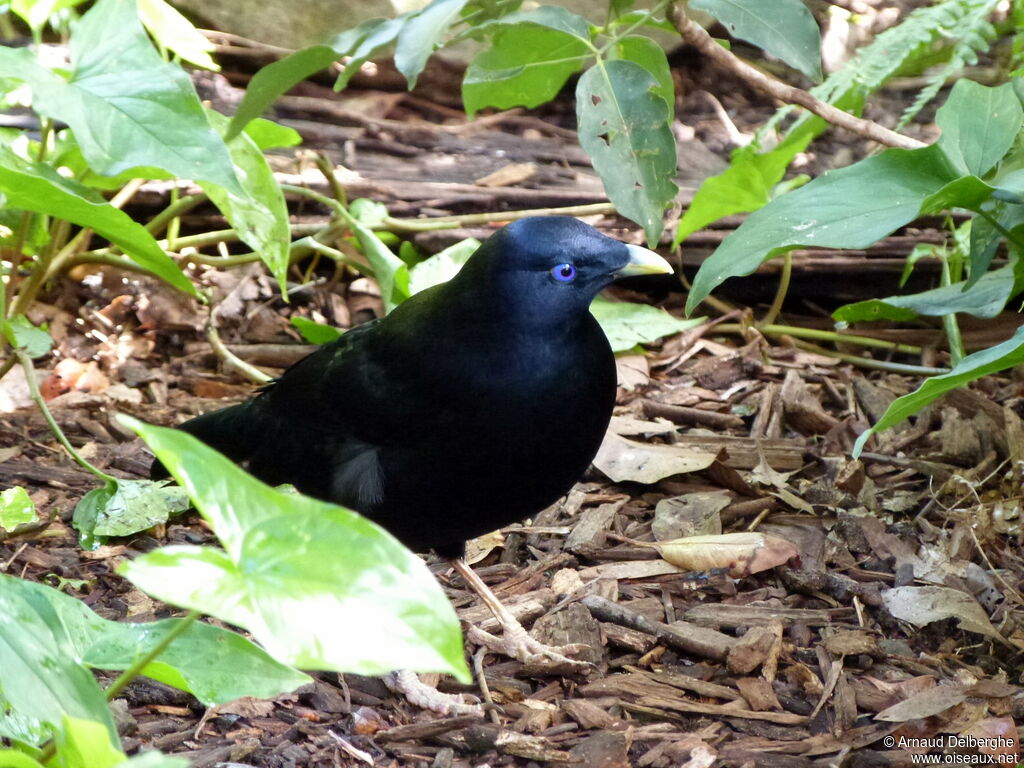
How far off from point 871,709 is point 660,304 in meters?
2.76

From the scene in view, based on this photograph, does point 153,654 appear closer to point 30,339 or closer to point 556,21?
point 556,21

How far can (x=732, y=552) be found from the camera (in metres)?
3.75

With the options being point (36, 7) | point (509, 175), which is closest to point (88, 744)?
point (36, 7)

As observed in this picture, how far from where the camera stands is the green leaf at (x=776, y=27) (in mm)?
3033

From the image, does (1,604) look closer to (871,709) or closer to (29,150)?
(871,709)

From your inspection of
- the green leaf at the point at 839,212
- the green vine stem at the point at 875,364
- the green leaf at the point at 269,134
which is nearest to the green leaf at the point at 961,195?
the green leaf at the point at 839,212

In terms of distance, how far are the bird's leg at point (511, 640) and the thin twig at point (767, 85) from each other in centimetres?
182

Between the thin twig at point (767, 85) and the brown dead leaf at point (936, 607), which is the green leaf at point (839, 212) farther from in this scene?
the brown dead leaf at point (936, 607)

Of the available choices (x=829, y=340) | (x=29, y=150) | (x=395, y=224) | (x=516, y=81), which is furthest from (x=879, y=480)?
(x=29, y=150)

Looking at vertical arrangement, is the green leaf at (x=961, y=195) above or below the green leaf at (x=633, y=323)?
above

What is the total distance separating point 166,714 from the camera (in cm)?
303

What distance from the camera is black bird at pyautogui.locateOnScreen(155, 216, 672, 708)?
3361mm

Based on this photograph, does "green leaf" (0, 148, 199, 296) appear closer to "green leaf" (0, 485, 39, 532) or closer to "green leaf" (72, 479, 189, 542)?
"green leaf" (72, 479, 189, 542)

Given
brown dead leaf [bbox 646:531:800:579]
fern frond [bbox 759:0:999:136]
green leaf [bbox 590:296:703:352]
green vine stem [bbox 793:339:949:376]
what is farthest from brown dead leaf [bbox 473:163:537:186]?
brown dead leaf [bbox 646:531:800:579]
